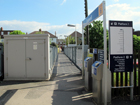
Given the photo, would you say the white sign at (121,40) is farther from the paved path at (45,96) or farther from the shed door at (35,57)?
the shed door at (35,57)

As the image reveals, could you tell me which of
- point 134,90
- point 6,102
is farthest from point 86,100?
point 6,102

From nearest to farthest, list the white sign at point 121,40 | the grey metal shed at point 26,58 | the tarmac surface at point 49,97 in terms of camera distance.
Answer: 1. the white sign at point 121,40
2. the tarmac surface at point 49,97
3. the grey metal shed at point 26,58

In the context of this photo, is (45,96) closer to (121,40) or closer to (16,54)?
(121,40)

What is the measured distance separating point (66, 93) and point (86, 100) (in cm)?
91

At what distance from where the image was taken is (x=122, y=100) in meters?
4.36

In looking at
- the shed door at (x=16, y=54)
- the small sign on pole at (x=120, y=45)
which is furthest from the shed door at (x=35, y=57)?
the small sign on pole at (x=120, y=45)

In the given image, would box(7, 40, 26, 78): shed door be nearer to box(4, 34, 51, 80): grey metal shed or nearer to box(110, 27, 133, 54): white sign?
box(4, 34, 51, 80): grey metal shed

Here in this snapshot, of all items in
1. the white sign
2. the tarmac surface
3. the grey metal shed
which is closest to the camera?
the white sign

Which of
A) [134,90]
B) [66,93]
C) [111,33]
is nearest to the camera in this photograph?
[111,33]

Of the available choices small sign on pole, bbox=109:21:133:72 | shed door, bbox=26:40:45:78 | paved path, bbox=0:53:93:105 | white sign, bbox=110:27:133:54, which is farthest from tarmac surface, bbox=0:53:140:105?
white sign, bbox=110:27:133:54

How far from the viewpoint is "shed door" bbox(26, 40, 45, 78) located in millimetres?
6906

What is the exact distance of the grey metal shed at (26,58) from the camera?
6898 mm

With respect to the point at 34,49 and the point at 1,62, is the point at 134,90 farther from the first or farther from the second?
the point at 1,62

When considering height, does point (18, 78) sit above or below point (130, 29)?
below
